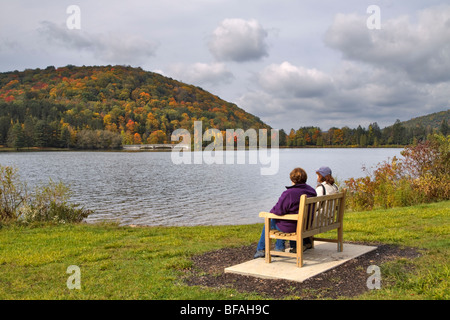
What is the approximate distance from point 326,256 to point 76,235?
688 cm

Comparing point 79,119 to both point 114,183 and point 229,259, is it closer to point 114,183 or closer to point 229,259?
point 114,183

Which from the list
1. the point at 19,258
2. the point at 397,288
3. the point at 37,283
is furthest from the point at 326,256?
the point at 19,258

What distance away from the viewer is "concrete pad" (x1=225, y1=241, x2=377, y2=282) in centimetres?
559

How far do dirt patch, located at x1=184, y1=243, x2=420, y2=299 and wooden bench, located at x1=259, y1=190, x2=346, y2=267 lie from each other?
600mm

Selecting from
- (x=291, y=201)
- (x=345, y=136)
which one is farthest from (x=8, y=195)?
(x=345, y=136)

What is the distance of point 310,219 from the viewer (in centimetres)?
611

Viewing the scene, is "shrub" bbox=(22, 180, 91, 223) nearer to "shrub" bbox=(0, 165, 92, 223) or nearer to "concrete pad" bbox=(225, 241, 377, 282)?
"shrub" bbox=(0, 165, 92, 223)

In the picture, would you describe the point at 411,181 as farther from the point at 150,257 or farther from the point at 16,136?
the point at 16,136

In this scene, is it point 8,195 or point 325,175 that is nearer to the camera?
point 325,175

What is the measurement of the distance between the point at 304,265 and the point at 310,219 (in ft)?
2.42

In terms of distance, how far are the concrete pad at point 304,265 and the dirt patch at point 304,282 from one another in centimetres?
8

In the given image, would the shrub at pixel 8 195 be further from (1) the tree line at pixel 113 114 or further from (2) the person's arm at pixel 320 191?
(1) the tree line at pixel 113 114

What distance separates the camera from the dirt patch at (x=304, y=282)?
197 inches

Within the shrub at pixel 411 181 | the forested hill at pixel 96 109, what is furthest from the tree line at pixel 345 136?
the shrub at pixel 411 181
